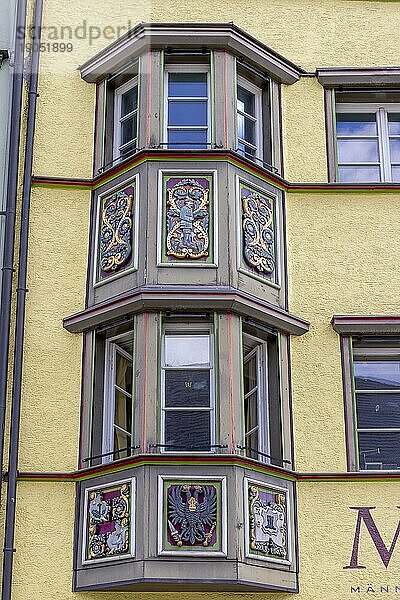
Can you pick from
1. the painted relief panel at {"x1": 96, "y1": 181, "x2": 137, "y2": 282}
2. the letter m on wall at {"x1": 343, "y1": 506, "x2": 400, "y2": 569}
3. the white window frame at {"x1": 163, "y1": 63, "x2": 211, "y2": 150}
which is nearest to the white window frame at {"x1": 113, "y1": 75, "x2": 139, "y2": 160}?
the white window frame at {"x1": 163, "y1": 63, "x2": 211, "y2": 150}

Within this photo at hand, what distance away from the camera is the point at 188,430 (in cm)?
1187

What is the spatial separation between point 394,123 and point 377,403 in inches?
154

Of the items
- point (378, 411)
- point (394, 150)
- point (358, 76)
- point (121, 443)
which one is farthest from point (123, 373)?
point (358, 76)

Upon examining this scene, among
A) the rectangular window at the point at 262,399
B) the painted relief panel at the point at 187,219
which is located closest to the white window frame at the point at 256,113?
the painted relief panel at the point at 187,219

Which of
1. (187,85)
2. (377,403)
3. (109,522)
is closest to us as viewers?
(109,522)

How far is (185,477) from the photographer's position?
449 inches

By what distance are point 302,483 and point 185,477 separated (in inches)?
56.8

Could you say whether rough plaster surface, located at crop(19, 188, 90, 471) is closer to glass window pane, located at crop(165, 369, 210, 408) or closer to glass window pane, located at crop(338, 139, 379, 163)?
glass window pane, located at crop(165, 369, 210, 408)

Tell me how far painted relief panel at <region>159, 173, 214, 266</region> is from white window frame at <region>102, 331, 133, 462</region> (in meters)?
1.05

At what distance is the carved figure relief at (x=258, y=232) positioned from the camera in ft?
41.9

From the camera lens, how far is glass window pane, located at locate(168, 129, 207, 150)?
44.0 ft

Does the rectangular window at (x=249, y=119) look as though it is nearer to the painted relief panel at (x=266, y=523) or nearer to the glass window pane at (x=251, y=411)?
the glass window pane at (x=251, y=411)

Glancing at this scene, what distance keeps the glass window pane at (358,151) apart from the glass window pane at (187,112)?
74.3 inches

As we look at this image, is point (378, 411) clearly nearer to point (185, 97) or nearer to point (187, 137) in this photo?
point (187, 137)
